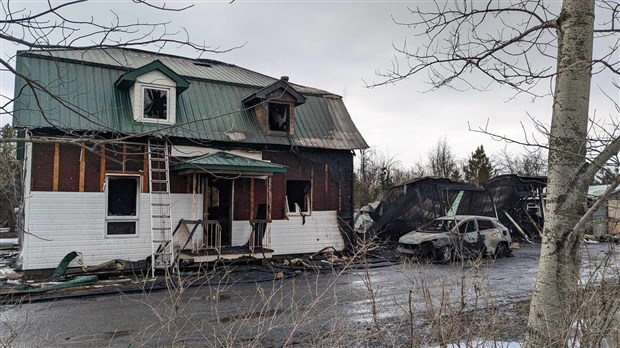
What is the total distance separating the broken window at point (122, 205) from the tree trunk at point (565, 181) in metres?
11.9

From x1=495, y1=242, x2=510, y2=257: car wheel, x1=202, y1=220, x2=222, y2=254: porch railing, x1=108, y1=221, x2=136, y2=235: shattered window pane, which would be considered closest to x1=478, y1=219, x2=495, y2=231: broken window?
x1=495, y1=242, x2=510, y2=257: car wheel

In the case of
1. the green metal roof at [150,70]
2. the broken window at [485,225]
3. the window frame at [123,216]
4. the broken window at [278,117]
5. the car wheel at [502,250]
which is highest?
the green metal roof at [150,70]

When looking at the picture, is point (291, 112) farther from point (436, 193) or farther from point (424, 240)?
point (436, 193)

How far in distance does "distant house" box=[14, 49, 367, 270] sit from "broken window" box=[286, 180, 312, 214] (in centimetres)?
6

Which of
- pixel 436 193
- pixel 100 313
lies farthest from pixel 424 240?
pixel 100 313

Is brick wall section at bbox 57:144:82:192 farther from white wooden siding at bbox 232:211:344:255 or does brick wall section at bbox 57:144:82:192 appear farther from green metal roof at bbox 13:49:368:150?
white wooden siding at bbox 232:211:344:255

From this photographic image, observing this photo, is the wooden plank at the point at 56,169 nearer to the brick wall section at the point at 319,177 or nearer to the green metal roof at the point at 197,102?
the green metal roof at the point at 197,102

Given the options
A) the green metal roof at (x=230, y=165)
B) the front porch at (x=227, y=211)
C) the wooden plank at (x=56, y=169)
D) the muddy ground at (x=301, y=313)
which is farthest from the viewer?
the front porch at (x=227, y=211)

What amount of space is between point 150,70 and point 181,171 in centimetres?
320

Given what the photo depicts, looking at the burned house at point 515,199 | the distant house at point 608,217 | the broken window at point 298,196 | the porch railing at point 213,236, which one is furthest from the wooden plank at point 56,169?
the burned house at point 515,199

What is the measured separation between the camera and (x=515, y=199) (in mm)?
23578

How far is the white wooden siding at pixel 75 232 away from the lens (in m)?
12.0

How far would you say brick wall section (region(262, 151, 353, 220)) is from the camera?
625 inches

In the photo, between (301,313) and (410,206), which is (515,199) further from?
(301,313)
